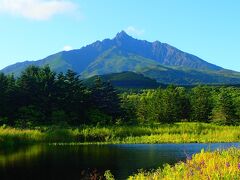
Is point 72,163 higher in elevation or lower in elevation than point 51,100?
lower

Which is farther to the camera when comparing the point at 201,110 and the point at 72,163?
the point at 201,110

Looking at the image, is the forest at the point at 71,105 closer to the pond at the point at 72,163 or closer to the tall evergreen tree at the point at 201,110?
the tall evergreen tree at the point at 201,110

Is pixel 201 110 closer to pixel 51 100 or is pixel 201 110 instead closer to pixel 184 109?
pixel 184 109

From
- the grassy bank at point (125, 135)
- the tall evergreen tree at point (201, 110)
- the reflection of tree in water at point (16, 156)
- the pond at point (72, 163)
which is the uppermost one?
the tall evergreen tree at point (201, 110)

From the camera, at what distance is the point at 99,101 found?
81.8 metres

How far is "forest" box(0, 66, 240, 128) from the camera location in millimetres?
71750

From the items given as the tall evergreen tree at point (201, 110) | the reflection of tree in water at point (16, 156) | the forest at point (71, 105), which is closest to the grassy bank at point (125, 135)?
the forest at point (71, 105)

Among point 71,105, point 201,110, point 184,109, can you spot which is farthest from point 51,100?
point 201,110

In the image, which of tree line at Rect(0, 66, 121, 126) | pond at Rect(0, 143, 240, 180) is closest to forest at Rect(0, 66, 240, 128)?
tree line at Rect(0, 66, 121, 126)

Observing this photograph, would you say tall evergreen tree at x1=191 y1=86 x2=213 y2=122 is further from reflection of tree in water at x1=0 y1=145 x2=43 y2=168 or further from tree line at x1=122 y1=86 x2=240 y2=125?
reflection of tree in water at x1=0 y1=145 x2=43 y2=168

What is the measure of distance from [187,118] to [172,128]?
3156cm

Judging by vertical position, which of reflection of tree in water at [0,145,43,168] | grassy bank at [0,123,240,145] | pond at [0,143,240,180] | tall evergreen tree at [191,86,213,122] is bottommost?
pond at [0,143,240,180]

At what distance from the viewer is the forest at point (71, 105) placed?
7175 cm

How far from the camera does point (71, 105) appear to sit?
77.5 m
